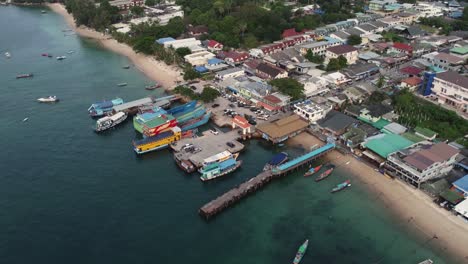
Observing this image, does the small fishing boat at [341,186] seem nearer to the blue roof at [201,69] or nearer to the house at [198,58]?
the blue roof at [201,69]

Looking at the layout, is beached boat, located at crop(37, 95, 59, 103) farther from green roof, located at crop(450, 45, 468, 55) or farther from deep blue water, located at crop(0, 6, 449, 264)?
green roof, located at crop(450, 45, 468, 55)

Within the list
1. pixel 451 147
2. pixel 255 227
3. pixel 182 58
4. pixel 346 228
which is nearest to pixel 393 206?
pixel 346 228

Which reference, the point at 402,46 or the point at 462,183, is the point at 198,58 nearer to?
the point at 402,46

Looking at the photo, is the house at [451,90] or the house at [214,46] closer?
the house at [451,90]

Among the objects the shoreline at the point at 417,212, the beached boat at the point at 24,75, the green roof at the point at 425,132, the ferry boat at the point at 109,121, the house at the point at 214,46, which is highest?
the house at the point at 214,46

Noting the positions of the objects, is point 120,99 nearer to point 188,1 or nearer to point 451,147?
point 451,147

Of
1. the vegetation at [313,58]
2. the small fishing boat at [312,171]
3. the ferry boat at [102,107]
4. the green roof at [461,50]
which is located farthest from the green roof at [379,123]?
the ferry boat at [102,107]

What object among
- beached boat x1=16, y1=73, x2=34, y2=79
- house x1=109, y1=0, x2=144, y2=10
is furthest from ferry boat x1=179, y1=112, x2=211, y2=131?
house x1=109, y1=0, x2=144, y2=10
